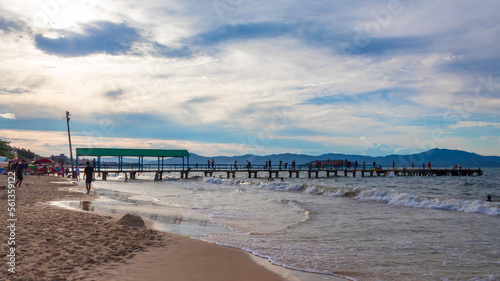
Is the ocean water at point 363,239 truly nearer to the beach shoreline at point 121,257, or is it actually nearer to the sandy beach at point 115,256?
the beach shoreline at point 121,257

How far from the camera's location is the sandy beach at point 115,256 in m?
5.25

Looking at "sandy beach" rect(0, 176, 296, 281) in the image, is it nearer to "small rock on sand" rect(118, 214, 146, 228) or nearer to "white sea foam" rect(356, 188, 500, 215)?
"small rock on sand" rect(118, 214, 146, 228)

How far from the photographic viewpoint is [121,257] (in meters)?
6.24

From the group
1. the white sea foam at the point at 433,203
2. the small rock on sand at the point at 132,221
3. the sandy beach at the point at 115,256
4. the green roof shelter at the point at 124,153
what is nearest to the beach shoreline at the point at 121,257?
the sandy beach at the point at 115,256

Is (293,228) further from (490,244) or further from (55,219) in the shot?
(55,219)

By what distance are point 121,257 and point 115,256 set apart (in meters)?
0.12

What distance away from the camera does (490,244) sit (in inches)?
345

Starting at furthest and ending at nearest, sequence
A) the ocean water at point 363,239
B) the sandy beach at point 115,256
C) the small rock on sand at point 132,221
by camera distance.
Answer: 1. the small rock on sand at point 132,221
2. the ocean water at point 363,239
3. the sandy beach at point 115,256

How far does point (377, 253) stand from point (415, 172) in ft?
256

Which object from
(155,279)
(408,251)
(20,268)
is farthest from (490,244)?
(20,268)

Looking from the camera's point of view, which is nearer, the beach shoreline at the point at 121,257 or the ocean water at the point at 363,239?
the beach shoreline at the point at 121,257

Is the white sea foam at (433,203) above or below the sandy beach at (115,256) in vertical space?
below

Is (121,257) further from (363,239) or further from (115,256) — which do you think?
(363,239)

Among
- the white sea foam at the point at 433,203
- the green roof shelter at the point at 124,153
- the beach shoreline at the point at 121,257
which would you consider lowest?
Result: the white sea foam at the point at 433,203
